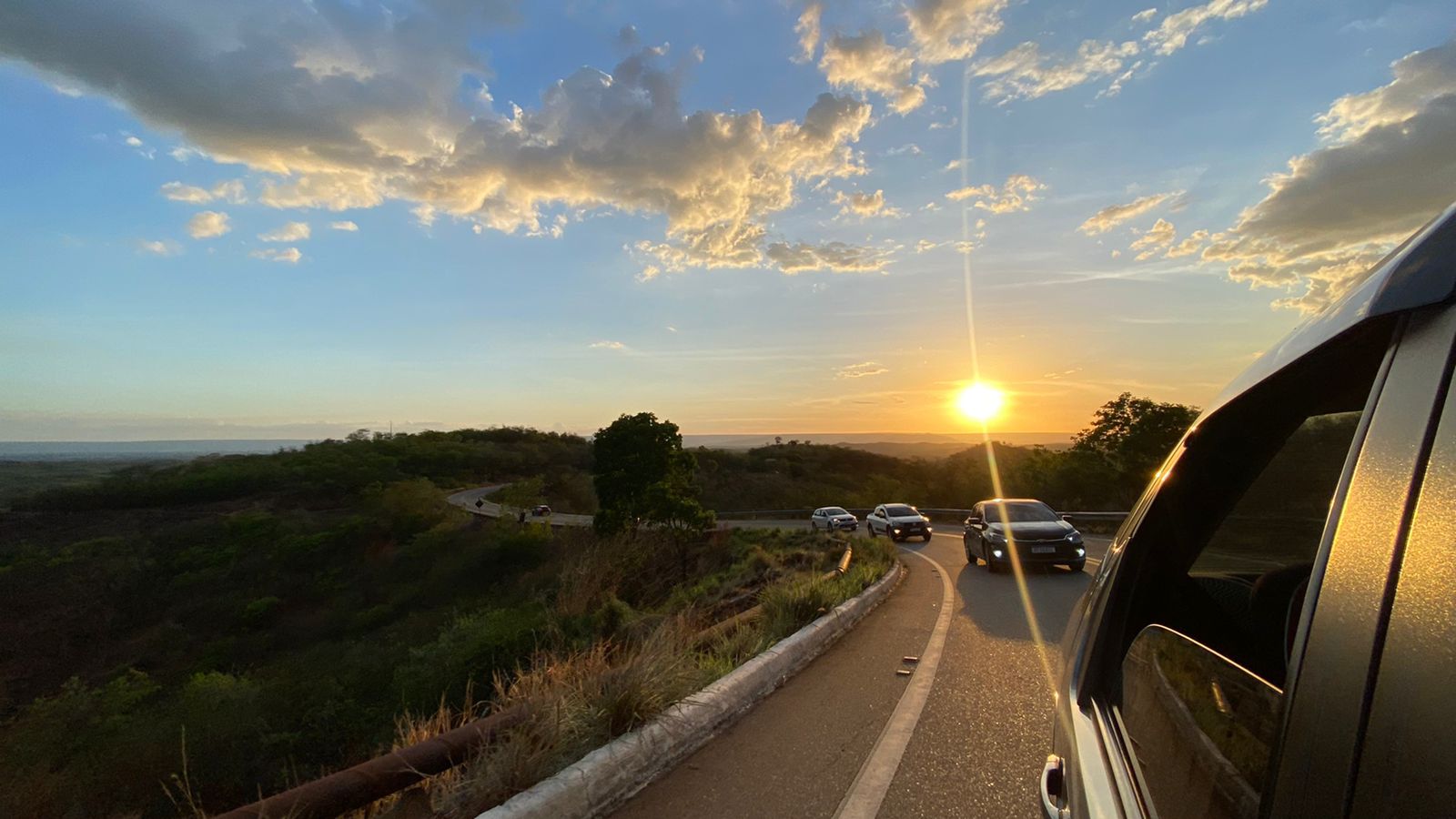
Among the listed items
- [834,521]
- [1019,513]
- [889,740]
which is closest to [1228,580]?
[889,740]

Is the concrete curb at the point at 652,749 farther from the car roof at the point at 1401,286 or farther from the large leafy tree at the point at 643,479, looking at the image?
the large leafy tree at the point at 643,479

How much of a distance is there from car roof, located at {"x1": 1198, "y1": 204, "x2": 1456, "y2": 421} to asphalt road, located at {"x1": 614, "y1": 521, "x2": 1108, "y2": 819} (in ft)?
11.1

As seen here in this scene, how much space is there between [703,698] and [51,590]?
207 ft

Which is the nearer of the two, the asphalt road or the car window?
the car window

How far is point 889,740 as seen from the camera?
494 centimetres

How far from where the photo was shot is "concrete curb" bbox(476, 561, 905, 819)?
3.58 meters

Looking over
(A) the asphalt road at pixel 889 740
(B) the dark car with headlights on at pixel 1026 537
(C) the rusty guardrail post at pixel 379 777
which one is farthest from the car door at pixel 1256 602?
(B) the dark car with headlights on at pixel 1026 537

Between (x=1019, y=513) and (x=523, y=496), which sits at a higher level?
(x=1019, y=513)

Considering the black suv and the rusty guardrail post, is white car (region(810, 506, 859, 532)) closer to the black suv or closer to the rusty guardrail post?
the rusty guardrail post

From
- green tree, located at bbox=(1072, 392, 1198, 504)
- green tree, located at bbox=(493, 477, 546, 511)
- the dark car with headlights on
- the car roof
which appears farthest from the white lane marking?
green tree, located at bbox=(493, 477, 546, 511)

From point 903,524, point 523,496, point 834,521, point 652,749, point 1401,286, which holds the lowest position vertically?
point 523,496

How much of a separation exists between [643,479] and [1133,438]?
24.1 meters

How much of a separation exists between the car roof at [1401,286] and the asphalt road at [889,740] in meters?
3.38

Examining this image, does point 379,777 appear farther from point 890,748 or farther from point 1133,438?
point 1133,438
